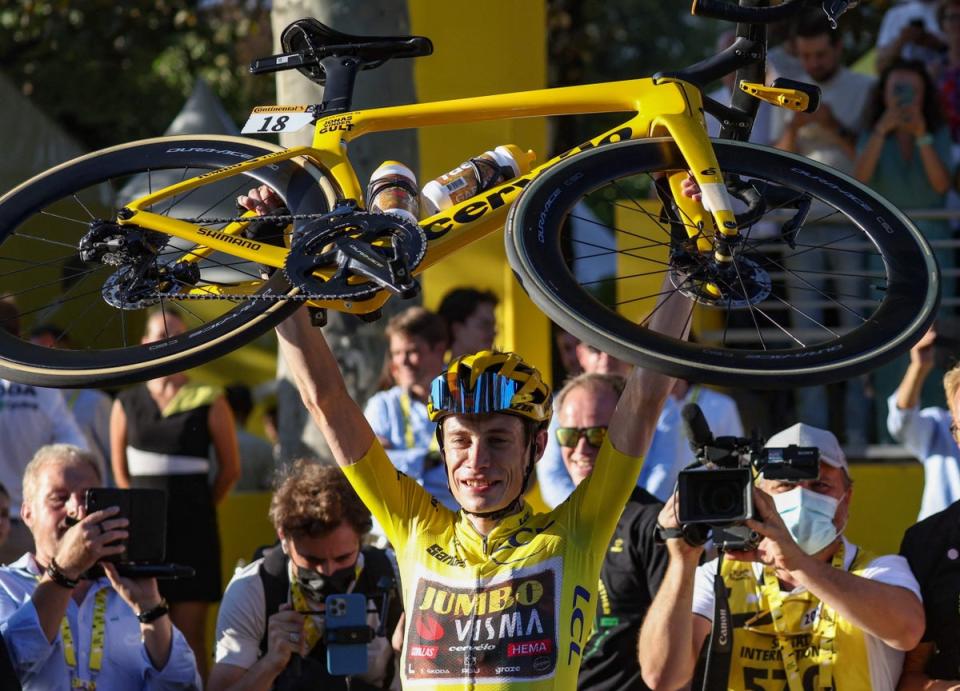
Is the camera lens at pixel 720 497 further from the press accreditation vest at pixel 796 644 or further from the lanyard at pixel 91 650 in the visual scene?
the lanyard at pixel 91 650

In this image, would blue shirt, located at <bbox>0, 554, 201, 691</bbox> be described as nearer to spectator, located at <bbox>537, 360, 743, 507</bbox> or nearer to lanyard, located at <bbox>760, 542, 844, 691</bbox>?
spectator, located at <bbox>537, 360, 743, 507</bbox>

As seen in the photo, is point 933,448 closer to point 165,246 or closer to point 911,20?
point 165,246

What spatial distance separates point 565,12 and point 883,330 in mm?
11129

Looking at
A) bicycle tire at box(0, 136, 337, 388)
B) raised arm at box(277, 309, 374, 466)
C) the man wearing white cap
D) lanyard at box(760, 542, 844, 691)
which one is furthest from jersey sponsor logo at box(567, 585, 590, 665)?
bicycle tire at box(0, 136, 337, 388)

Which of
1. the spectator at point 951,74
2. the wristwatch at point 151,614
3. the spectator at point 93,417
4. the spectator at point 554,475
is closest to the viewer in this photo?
the wristwatch at point 151,614

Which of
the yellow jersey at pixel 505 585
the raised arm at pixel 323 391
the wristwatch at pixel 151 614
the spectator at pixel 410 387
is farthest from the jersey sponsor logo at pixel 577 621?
the spectator at pixel 410 387

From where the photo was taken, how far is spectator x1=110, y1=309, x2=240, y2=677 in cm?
665

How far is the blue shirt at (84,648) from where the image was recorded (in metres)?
4.67

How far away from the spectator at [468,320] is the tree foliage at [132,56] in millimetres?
8292

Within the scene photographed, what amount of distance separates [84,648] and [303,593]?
708 millimetres

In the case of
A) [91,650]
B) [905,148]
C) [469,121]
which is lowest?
[91,650]

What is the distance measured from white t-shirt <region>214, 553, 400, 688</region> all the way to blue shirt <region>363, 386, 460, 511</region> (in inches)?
45.1

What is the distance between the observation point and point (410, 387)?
6285 millimetres

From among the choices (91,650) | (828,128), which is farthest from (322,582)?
(828,128)
